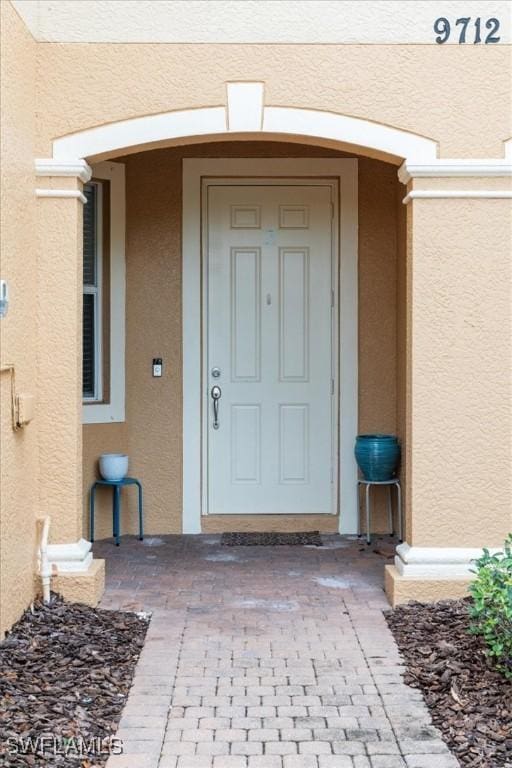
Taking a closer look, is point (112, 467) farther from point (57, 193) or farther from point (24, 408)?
point (57, 193)

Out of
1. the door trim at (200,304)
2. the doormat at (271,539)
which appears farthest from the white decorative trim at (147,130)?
the doormat at (271,539)

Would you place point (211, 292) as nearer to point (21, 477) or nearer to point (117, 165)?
point (117, 165)

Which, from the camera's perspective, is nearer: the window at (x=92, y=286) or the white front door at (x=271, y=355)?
the window at (x=92, y=286)

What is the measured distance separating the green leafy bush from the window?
3.81 m

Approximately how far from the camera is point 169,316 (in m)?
7.56

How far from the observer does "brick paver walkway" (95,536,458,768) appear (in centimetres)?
379

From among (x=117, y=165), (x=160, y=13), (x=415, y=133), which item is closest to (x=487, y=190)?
(x=415, y=133)

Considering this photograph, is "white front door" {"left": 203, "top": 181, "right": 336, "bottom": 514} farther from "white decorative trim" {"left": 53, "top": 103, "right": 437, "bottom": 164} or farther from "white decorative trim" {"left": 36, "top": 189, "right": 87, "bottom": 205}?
"white decorative trim" {"left": 36, "top": 189, "right": 87, "bottom": 205}

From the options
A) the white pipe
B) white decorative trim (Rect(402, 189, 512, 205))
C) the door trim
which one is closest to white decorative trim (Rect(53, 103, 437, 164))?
white decorative trim (Rect(402, 189, 512, 205))

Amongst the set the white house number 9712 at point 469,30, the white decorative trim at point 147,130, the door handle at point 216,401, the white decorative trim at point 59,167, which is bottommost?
the door handle at point 216,401

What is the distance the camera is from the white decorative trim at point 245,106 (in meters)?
5.61

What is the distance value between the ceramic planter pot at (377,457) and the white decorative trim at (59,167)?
2.99 metres

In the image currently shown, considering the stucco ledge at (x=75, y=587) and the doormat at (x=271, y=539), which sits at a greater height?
the stucco ledge at (x=75, y=587)

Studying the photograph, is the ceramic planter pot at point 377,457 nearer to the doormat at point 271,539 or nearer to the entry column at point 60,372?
the doormat at point 271,539
